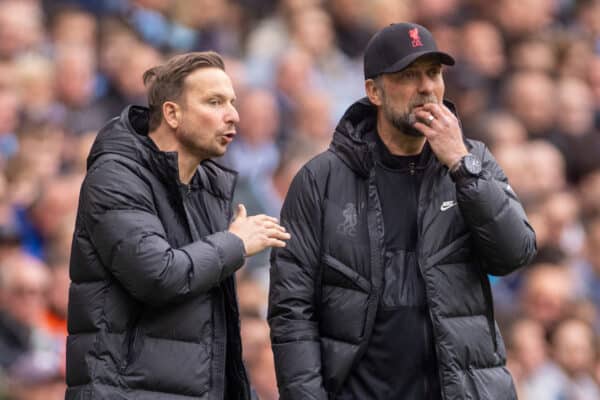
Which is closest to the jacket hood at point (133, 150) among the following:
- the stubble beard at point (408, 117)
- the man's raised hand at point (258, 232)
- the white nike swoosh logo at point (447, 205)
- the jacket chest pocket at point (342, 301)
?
the man's raised hand at point (258, 232)

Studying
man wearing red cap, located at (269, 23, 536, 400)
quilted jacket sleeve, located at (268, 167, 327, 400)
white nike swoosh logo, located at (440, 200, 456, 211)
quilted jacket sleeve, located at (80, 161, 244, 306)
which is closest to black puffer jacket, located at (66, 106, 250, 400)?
quilted jacket sleeve, located at (80, 161, 244, 306)

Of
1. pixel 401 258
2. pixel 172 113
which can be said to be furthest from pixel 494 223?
pixel 172 113

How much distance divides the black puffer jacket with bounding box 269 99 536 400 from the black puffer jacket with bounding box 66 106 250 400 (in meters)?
0.34

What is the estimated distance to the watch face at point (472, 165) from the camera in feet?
17.6

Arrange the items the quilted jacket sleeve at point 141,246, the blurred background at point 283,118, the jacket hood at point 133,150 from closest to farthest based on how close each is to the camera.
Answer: the quilted jacket sleeve at point 141,246
the jacket hood at point 133,150
the blurred background at point 283,118

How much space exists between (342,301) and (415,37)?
1.04 m

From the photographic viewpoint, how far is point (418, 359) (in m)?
5.45

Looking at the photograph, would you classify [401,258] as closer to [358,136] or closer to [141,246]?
[358,136]

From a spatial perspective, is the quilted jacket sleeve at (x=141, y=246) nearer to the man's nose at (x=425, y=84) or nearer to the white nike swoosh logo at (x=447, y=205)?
the white nike swoosh logo at (x=447, y=205)

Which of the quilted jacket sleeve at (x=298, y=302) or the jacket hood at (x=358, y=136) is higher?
the jacket hood at (x=358, y=136)

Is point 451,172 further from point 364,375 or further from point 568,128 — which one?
point 568,128

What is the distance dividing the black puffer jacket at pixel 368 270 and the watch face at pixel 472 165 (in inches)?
1.3

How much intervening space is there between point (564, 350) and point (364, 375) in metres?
4.12

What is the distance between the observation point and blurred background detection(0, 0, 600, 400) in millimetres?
7758
